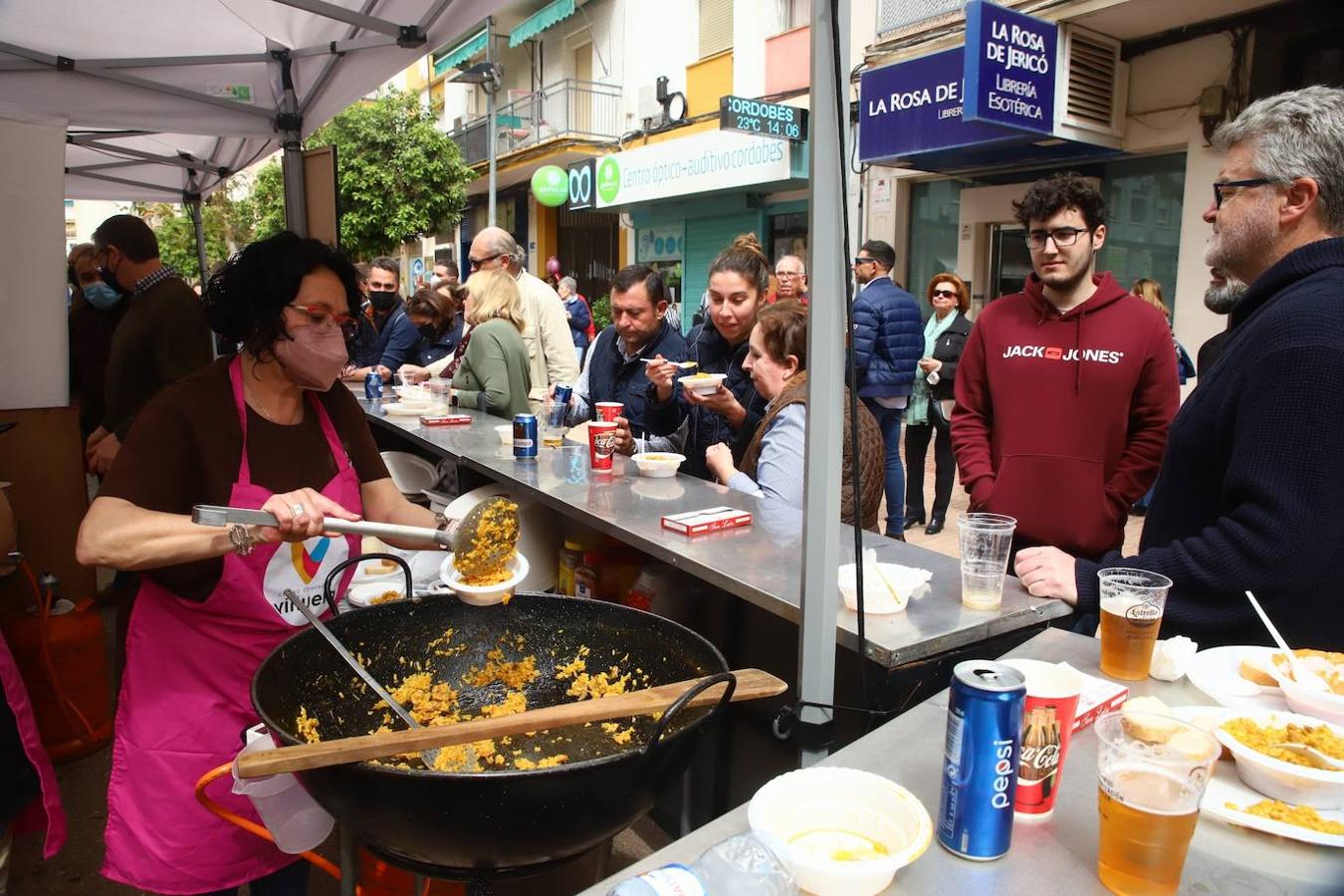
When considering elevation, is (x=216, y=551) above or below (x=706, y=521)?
above

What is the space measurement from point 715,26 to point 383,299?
1078cm

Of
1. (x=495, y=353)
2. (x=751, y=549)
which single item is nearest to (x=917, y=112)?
(x=495, y=353)

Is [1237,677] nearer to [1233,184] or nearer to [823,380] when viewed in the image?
[823,380]

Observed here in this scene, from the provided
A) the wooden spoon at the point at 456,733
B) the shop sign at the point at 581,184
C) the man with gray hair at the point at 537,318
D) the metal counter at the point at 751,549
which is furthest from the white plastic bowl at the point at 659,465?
the shop sign at the point at 581,184

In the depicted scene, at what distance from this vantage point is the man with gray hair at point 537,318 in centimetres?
622

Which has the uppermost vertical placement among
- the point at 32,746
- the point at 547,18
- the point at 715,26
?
the point at 547,18

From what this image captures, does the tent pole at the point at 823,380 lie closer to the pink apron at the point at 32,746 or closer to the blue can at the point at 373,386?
the pink apron at the point at 32,746

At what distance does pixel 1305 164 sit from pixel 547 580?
2.91 m

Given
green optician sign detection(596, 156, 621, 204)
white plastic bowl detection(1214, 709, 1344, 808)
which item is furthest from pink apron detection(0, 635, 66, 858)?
green optician sign detection(596, 156, 621, 204)

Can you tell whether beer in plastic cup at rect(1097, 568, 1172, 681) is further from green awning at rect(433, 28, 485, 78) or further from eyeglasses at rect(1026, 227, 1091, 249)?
green awning at rect(433, 28, 485, 78)

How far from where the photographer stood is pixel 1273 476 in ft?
5.82

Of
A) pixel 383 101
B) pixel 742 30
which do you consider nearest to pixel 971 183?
pixel 742 30

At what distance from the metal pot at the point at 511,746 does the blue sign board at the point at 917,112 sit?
7.99m

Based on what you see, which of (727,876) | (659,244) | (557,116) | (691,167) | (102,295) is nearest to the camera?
(727,876)
